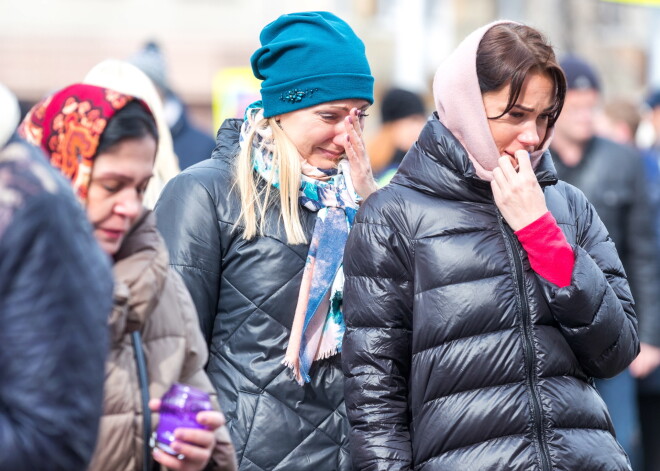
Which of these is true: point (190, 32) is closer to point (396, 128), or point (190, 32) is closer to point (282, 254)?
point (396, 128)

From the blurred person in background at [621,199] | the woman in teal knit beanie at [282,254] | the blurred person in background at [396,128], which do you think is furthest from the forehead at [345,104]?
the blurred person in background at [396,128]

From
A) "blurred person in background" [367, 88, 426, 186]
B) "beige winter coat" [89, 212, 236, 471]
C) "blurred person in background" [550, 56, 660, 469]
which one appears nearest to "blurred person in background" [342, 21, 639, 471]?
"beige winter coat" [89, 212, 236, 471]

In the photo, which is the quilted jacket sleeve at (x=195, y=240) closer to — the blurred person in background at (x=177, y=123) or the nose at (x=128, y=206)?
the nose at (x=128, y=206)

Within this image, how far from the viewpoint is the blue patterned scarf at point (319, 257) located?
12.3 feet

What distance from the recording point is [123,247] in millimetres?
2621

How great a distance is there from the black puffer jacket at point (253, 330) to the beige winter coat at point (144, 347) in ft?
3.05

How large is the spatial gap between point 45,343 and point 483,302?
157 cm

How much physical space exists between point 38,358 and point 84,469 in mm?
221

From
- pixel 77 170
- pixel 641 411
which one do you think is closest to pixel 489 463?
pixel 77 170

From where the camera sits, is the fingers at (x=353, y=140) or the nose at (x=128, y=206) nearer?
the nose at (x=128, y=206)

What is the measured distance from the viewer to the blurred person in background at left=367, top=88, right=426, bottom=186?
8.73m

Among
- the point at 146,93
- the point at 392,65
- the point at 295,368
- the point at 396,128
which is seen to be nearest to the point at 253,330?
the point at 295,368

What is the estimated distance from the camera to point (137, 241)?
2.63 meters

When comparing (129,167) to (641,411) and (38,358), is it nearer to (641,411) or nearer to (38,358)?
(38,358)
